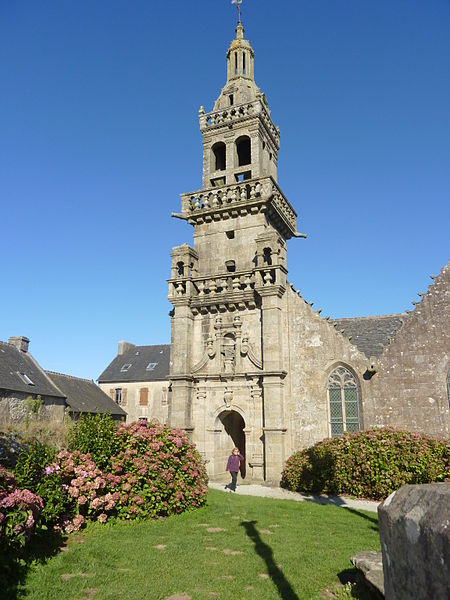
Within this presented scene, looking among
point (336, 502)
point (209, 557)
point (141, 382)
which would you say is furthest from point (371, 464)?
point (141, 382)

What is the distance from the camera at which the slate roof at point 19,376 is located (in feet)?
91.2

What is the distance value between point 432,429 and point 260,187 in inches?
463

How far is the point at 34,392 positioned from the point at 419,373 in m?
24.3

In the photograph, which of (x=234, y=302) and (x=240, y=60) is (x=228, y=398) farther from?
(x=240, y=60)

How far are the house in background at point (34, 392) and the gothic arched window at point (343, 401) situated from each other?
14456mm

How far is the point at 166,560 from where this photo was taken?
285 inches

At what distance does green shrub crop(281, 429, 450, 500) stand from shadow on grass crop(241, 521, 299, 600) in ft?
17.0

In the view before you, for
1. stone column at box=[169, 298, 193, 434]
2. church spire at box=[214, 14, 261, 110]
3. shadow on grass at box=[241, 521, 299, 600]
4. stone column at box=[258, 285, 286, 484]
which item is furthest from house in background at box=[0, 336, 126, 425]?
church spire at box=[214, 14, 261, 110]

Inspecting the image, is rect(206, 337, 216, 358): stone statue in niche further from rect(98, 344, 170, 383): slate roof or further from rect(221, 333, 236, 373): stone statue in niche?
rect(98, 344, 170, 383): slate roof

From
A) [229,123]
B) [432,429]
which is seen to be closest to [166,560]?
[432,429]

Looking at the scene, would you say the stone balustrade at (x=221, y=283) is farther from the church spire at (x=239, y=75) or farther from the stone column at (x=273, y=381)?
the church spire at (x=239, y=75)

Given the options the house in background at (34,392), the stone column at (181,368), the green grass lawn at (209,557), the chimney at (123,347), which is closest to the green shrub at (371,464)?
the green grass lawn at (209,557)

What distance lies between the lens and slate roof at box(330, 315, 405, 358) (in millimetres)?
18281

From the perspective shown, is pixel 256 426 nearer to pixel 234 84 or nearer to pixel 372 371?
pixel 372 371
